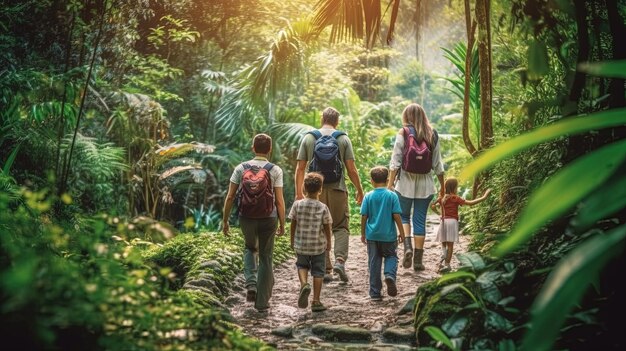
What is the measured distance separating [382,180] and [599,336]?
10.4ft

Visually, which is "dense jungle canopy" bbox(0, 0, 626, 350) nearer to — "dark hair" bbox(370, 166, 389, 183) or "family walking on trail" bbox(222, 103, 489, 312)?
"family walking on trail" bbox(222, 103, 489, 312)

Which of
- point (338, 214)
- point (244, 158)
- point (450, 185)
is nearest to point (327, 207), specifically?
point (338, 214)

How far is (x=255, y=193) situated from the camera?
5480 mm

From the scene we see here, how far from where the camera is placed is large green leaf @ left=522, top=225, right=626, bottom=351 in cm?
135

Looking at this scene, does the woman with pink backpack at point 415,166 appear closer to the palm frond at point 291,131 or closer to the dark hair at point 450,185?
the dark hair at point 450,185

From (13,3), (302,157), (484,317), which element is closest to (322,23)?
(302,157)

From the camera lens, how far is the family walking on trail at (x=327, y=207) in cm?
551

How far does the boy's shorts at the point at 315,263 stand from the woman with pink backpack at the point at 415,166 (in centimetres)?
142

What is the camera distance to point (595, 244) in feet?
4.55

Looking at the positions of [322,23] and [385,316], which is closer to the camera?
[385,316]

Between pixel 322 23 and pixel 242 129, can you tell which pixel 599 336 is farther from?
pixel 242 129

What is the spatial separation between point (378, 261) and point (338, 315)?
0.74 m

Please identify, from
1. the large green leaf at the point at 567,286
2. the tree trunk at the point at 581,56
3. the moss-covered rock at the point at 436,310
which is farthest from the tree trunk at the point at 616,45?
the large green leaf at the point at 567,286

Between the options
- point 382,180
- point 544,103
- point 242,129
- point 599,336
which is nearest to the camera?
point 599,336
